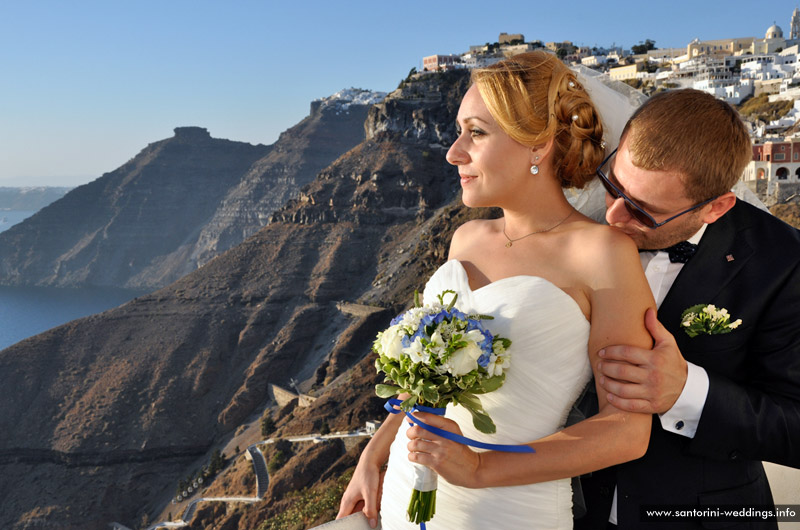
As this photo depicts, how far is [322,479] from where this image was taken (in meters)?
31.4

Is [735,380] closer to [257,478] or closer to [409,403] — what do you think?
[409,403]

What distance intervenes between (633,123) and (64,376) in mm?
69999

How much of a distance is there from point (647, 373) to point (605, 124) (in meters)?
1.14

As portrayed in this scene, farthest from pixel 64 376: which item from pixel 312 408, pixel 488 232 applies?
pixel 488 232

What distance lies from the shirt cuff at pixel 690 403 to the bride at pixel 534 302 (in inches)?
4.0

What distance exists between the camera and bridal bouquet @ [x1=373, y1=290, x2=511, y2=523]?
203 centimetres

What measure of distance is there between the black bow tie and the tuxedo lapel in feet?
0.11

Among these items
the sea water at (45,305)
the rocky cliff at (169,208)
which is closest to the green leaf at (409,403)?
the sea water at (45,305)

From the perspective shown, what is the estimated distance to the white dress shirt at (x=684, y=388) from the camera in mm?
2047

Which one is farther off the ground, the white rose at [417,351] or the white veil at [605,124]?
the white veil at [605,124]

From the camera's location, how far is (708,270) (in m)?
2.21

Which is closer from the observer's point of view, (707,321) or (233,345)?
(707,321)

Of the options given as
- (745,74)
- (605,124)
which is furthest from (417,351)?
(745,74)

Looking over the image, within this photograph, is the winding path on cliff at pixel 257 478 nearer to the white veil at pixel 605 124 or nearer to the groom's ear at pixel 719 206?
the white veil at pixel 605 124
